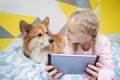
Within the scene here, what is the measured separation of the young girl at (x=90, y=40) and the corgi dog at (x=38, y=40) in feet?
0.79

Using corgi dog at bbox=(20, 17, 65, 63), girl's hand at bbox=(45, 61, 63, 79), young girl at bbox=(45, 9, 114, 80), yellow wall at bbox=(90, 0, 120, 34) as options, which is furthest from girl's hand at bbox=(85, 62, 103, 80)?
yellow wall at bbox=(90, 0, 120, 34)

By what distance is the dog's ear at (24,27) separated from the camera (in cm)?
172

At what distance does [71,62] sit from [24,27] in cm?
49

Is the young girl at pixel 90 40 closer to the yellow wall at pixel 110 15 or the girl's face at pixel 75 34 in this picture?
the girl's face at pixel 75 34

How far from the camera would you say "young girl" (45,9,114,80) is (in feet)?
4.76

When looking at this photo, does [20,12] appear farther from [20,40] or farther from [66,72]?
[66,72]

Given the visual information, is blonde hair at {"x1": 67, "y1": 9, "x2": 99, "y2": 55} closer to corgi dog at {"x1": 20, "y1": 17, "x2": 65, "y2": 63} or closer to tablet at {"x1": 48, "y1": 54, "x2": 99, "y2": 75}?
tablet at {"x1": 48, "y1": 54, "x2": 99, "y2": 75}

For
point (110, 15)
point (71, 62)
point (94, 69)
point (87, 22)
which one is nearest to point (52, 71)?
point (71, 62)

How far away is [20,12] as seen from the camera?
172 cm

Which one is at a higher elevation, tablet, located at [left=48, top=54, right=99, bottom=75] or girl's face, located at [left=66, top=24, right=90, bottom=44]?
girl's face, located at [left=66, top=24, right=90, bottom=44]

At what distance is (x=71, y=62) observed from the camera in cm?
140

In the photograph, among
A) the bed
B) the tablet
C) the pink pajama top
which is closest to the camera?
the tablet

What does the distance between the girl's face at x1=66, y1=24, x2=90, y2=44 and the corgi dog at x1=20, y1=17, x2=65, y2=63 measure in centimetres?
30

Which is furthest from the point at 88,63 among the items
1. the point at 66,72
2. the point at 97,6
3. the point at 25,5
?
the point at 97,6
